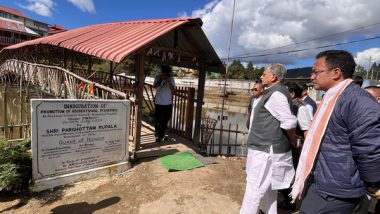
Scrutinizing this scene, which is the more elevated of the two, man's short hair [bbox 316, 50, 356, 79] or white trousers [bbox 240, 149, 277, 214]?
man's short hair [bbox 316, 50, 356, 79]

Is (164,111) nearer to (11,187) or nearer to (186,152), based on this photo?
(186,152)

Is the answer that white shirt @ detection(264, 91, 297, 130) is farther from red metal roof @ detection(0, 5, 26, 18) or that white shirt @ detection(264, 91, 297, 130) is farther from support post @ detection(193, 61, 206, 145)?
red metal roof @ detection(0, 5, 26, 18)

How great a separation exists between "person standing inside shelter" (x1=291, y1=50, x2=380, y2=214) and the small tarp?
3.25 metres

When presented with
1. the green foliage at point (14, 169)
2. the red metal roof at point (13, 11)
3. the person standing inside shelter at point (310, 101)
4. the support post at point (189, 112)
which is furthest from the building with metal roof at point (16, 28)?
the person standing inside shelter at point (310, 101)

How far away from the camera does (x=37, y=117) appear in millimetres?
3902

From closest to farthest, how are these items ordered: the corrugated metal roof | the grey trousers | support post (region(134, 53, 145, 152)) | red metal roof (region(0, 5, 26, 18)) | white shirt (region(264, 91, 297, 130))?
1. the grey trousers
2. white shirt (region(264, 91, 297, 130))
3. the corrugated metal roof
4. support post (region(134, 53, 145, 152))
5. red metal roof (region(0, 5, 26, 18))

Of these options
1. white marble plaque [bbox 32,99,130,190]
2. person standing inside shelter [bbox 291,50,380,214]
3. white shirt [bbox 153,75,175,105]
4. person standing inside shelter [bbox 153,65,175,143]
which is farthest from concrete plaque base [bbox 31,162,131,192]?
person standing inside shelter [bbox 291,50,380,214]

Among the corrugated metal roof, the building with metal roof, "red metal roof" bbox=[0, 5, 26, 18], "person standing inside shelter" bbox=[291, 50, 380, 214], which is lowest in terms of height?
"person standing inside shelter" bbox=[291, 50, 380, 214]

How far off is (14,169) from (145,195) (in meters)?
1.95

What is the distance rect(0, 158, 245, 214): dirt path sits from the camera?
375 centimetres

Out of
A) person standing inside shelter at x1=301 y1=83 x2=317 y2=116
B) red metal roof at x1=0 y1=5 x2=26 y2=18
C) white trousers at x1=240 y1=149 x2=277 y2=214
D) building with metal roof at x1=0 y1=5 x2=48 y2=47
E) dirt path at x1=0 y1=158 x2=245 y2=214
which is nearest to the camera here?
white trousers at x1=240 y1=149 x2=277 y2=214

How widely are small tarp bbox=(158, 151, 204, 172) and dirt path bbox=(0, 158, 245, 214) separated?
0.48 ft

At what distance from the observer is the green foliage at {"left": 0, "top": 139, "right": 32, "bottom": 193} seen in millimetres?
3809

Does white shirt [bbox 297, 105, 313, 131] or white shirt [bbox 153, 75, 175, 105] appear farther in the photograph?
white shirt [bbox 153, 75, 175, 105]
